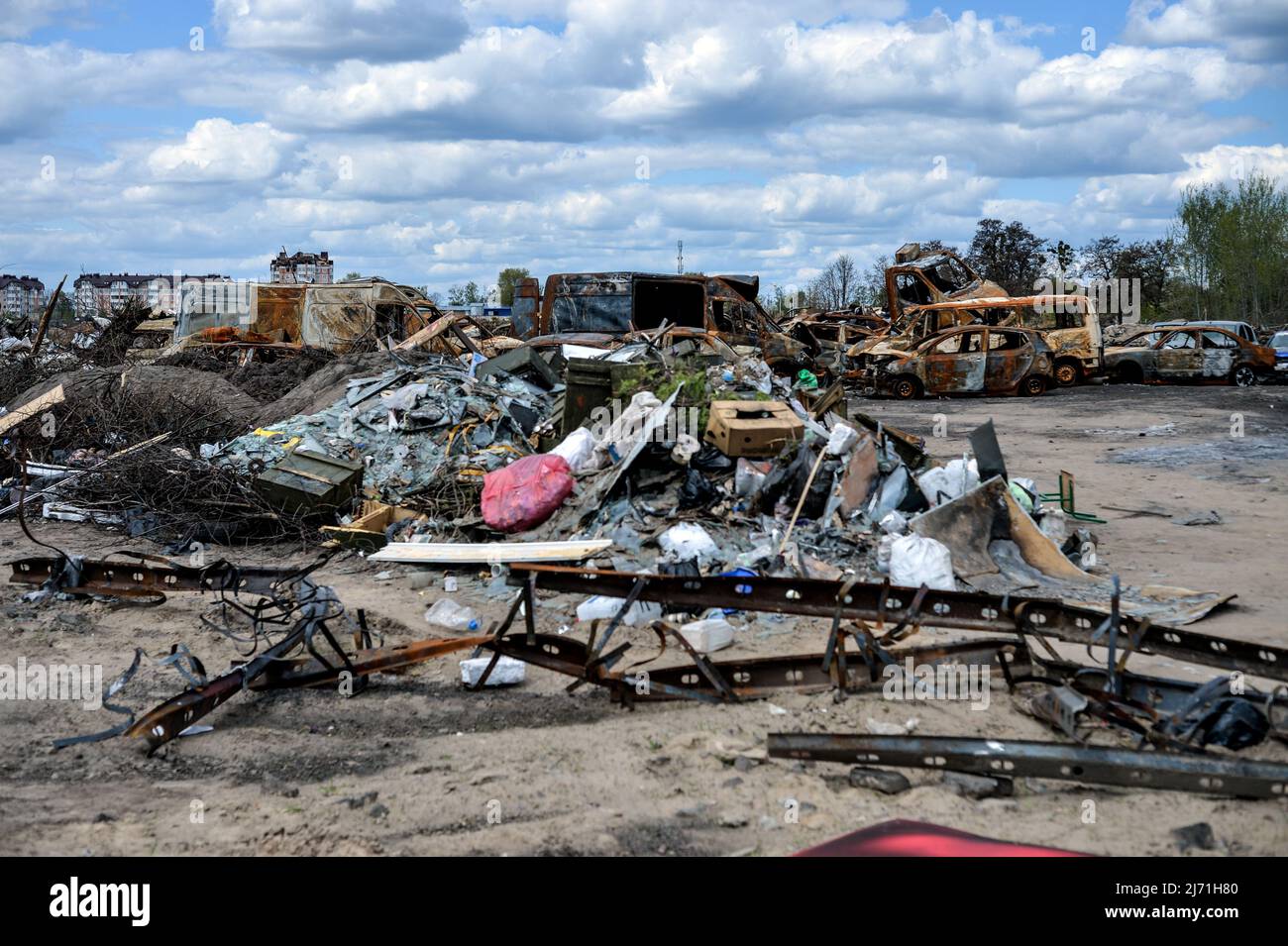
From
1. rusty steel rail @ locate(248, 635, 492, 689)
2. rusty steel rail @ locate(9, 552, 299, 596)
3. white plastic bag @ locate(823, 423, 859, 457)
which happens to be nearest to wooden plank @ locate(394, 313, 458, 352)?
white plastic bag @ locate(823, 423, 859, 457)

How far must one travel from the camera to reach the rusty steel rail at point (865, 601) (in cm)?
418

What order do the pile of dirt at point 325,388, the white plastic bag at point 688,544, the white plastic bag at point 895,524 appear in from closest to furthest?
the white plastic bag at point 688,544 < the white plastic bag at point 895,524 < the pile of dirt at point 325,388

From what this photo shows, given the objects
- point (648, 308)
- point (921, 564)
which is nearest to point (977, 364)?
point (648, 308)

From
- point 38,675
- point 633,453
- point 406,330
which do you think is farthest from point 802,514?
point 406,330

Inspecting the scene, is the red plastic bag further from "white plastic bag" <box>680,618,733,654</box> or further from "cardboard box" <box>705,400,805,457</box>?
"white plastic bag" <box>680,618,733,654</box>

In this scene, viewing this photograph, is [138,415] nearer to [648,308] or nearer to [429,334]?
[429,334]

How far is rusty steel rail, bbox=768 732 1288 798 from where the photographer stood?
10.6 ft

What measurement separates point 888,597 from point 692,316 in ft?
46.0

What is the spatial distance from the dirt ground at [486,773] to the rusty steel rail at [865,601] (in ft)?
1.93

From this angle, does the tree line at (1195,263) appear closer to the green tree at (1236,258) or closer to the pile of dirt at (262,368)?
the green tree at (1236,258)

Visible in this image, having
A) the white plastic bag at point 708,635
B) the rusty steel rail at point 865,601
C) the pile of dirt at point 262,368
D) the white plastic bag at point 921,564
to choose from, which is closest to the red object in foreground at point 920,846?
the rusty steel rail at point 865,601

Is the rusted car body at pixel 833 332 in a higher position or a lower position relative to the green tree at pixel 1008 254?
lower

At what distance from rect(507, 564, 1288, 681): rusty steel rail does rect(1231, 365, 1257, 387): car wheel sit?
63.0 feet
